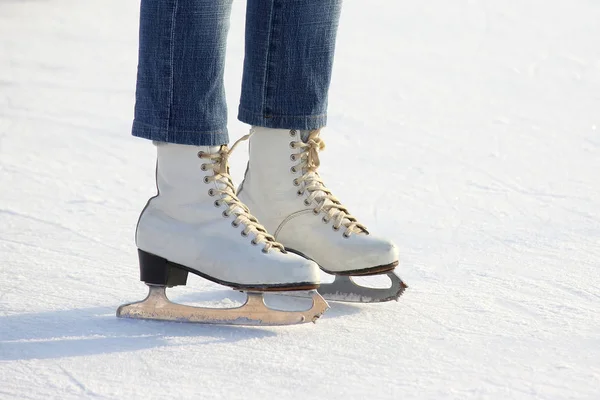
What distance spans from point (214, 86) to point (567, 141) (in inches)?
63.2

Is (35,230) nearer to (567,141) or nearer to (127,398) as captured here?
(127,398)

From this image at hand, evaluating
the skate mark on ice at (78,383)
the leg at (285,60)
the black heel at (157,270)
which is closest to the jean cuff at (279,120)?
the leg at (285,60)

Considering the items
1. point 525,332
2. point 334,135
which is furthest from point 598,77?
point 525,332

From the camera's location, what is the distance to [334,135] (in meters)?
2.53

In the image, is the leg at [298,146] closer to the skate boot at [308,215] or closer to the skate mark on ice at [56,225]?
the skate boot at [308,215]

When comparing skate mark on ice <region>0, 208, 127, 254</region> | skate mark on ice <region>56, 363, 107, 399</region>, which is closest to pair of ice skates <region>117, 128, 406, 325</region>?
skate mark on ice <region>56, 363, 107, 399</region>

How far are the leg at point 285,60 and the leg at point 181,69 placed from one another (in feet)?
0.25

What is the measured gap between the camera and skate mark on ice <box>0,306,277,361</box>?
1074 mm

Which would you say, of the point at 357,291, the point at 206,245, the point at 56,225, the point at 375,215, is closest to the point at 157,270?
the point at 206,245

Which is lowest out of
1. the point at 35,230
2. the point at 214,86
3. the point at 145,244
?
the point at 35,230

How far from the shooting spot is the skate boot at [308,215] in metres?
1.25

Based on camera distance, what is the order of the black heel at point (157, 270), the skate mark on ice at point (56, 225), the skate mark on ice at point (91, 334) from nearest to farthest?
the skate mark on ice at point (91, 334) → the black heel at point (157, 270) → the skate mark on ice at point (56, 225)

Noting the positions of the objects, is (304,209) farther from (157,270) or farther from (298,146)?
(157,270)

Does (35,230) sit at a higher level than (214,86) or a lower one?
lower
